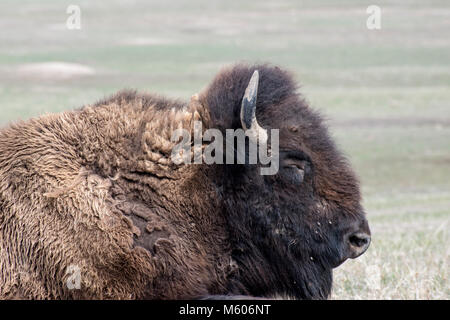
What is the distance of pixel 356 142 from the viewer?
28.9 meters

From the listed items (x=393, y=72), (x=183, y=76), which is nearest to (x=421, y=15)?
(x=393, y=72)

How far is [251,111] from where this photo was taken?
5.43 metres

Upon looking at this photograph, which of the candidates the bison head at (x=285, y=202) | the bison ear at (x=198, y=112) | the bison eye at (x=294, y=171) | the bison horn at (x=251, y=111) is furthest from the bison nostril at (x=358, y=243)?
the bison ear at (x=198, y=112)

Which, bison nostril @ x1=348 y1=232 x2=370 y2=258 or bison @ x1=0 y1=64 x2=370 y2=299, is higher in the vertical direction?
bison @ x1=0 y1=64 x2=370 y2=299

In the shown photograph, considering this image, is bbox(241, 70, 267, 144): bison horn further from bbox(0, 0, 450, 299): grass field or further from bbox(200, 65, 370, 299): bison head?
bbox(0, 0, 450, 299): grass field

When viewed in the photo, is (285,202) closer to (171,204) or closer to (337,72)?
(171,204)

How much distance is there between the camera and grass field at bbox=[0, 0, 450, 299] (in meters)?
10.9

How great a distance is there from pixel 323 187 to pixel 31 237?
198 cm

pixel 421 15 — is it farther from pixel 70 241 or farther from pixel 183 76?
pixel 70 241

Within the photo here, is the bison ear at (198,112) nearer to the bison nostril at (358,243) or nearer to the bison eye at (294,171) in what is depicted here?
the bison eye at (294,171)

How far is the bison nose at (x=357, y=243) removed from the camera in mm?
5758

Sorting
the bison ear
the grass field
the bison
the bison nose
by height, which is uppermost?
the bison ear

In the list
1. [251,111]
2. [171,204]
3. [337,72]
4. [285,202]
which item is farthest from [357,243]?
[337,72]

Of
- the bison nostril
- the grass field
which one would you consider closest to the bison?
the bison nostril
